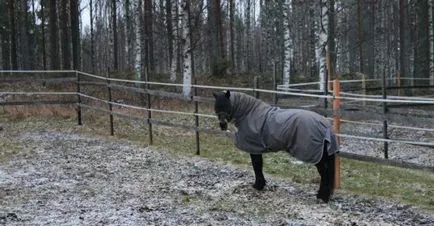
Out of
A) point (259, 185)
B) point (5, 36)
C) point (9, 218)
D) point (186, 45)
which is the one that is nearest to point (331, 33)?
point (186, 45)

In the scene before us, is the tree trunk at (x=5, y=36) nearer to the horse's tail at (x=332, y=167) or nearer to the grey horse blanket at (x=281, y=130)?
the grey horse blanket at (x=281, y=130)

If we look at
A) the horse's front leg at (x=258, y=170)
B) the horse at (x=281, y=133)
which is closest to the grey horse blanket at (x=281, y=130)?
the horse at (x=281, y=133)

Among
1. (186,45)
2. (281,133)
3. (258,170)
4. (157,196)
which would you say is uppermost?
(186,45)

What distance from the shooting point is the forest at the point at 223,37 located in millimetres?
23641

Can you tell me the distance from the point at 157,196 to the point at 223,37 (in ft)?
113

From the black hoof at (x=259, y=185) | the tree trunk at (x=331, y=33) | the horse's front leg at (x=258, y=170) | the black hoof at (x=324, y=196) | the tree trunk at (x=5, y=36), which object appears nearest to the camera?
the black hoof at (x=324, y=196)

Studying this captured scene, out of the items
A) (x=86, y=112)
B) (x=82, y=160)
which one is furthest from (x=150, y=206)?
(x=86, y=112)

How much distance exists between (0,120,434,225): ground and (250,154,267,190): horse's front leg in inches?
4.0

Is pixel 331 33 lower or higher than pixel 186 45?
higher

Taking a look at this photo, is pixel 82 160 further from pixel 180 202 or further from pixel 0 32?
pixel 0 32

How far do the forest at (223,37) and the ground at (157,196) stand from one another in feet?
10.7

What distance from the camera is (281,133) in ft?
20.8

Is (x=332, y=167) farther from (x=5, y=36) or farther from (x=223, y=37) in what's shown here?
(x=5, y=36)

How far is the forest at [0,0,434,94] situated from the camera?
77.6 feet
